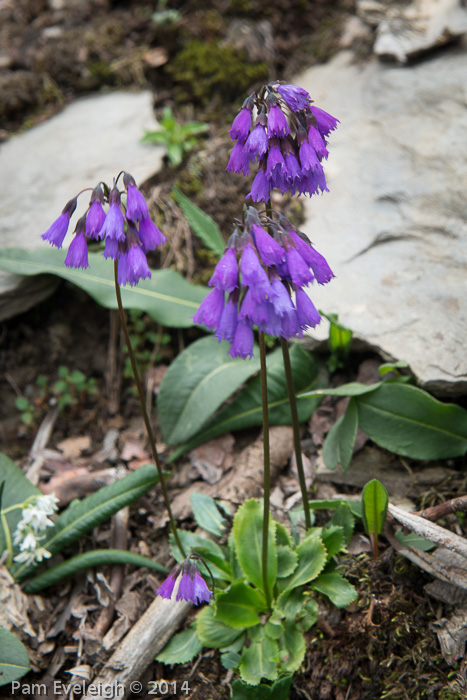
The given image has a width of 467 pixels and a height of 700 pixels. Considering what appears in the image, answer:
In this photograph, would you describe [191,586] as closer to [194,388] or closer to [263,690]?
[263,690]

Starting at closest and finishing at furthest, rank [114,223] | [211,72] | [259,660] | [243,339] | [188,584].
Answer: [243,339] → [114,223] → [188,584] → [259,660] → [211,72]

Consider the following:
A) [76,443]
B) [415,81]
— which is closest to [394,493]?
[76,443]

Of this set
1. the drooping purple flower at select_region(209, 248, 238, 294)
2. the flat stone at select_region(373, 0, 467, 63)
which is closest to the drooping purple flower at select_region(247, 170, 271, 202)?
the drooping purple flower at select_region(209, 248, 238, 294)

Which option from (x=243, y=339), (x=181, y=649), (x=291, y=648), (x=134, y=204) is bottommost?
(x=181, y=649)

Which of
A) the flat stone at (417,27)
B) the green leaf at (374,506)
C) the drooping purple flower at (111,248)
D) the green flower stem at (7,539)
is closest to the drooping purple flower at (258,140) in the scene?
the drooping purple flower at (111,248)

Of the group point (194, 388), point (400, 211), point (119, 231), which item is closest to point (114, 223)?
point (119, 231)

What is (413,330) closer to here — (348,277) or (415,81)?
(348,277)
